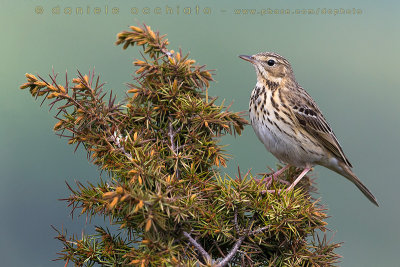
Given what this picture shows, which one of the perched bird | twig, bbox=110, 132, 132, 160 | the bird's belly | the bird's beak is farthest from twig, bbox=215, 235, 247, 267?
the bird's beak

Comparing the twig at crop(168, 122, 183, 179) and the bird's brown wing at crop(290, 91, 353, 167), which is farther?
the bird's brown wing at crop(290, 91, 353, 167)

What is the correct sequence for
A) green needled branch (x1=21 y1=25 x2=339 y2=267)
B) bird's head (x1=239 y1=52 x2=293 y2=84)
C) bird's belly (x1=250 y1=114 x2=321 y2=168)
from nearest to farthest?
green needled branch (x1=21 y1=25 x2=339 y2=267)
bird's belly (x1=250 y1=114 x2=321 y2=168)
bird's head (x1=239 y1=52 x2=293 y2=84)

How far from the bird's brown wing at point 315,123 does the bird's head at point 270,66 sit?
383 millimetres

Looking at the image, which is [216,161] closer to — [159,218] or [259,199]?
[259,199]

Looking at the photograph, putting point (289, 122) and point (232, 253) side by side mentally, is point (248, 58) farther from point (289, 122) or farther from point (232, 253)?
point (232, 253)

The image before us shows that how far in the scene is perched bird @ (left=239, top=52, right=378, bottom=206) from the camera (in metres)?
5.12

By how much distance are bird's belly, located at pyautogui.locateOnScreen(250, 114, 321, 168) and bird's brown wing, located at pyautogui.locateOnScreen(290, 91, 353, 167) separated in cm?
25

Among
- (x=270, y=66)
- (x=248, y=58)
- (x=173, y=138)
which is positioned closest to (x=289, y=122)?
(x=270, y=66)

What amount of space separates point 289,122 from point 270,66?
2.60 ft

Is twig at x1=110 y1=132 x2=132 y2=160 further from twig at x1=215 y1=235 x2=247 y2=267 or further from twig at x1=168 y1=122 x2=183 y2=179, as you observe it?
twig at x1=215 y1=235 x2=247 y2=267

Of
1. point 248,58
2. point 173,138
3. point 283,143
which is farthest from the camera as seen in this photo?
point 248,58

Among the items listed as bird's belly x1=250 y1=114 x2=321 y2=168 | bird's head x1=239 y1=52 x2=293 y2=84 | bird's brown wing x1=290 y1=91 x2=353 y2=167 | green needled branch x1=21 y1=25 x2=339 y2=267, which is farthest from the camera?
bird's head x1=239 y1=52 x2=293 y2=84

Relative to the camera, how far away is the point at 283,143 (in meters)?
5.10

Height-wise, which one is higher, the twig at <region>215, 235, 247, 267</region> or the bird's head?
the bird's head
